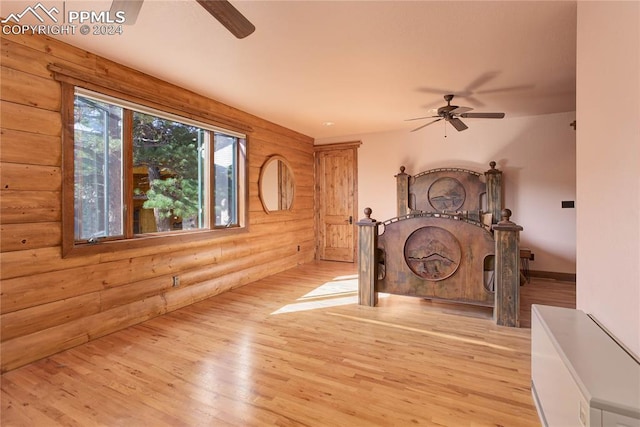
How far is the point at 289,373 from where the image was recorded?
209 centimetres

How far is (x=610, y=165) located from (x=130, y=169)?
366 centimetres

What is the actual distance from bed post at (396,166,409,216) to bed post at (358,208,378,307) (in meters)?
2.20

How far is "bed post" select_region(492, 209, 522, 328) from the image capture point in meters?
2.84

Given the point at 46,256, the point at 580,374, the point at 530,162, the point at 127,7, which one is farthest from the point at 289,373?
the point at 530,162

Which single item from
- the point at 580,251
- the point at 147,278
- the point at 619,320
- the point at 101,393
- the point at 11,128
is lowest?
the point at 101,393

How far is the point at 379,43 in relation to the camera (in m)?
2.48

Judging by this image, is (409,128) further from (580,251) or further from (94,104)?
(94,104)

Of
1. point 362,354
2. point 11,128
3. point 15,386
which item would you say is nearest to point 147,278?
point 15,386

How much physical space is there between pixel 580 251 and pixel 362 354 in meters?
1.66

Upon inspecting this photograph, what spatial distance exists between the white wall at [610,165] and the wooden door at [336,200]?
4.23 m

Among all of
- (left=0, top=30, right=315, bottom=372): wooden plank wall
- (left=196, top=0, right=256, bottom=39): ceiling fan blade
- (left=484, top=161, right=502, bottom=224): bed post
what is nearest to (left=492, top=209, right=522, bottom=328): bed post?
(left=484, top=161, right=502, bottom=224): bed post

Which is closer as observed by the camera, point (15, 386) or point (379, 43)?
point (15, 386)

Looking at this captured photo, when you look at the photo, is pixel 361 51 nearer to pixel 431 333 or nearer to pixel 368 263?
pixel 368 263

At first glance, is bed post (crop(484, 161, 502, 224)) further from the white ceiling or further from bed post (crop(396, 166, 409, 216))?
bed post (crop(396, 166, 409, 216))
